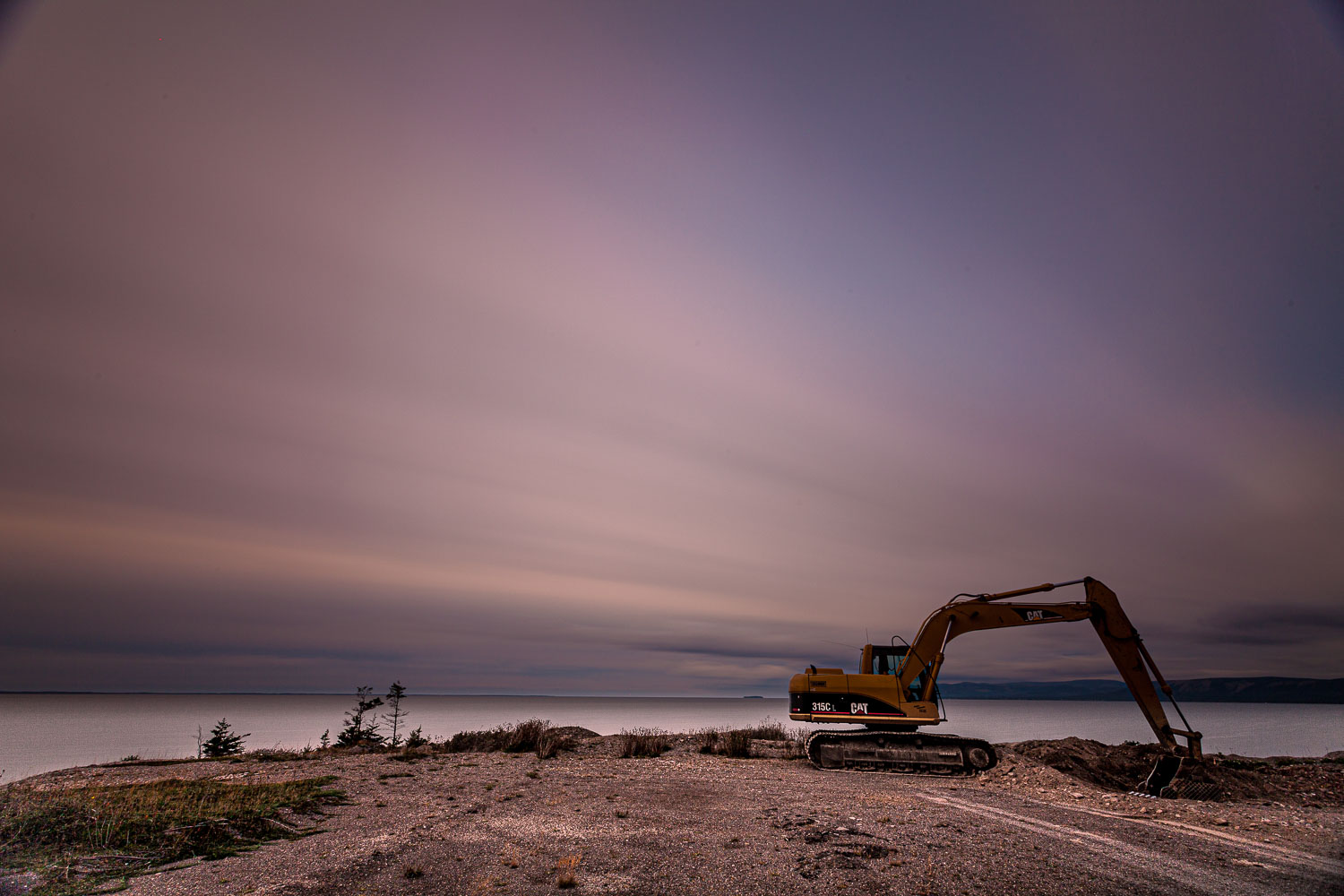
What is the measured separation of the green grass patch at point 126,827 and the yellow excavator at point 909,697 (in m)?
13.8

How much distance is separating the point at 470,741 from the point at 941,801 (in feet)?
52.0

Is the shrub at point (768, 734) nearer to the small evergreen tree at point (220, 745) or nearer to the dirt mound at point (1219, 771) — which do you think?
the dirt mound at point (1219, 771)

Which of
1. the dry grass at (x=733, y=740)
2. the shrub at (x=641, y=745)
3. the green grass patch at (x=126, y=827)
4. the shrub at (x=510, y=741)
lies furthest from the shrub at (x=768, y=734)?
the green grass patch at (x=126, y=827)

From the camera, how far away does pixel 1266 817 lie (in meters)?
13.3

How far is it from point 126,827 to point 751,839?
8.86 metres

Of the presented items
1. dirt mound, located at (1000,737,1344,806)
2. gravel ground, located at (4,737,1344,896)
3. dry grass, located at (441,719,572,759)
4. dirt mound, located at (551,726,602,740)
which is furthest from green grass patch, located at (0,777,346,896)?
dirt mound, located at (1000,737,1344,806)

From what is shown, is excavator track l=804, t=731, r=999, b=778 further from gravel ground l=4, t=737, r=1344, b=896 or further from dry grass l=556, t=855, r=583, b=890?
dry grass l=556, t=855, r=583, b=890

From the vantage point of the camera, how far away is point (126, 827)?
31.4 ft

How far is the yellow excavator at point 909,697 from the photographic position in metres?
19.6

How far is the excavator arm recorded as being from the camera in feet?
57.3

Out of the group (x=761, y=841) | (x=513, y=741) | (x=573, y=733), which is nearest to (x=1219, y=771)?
(x=761, y=841)

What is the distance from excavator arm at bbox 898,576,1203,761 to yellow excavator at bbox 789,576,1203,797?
26 millimetres

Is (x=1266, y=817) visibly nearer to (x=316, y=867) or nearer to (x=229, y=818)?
(x=316, y=867)

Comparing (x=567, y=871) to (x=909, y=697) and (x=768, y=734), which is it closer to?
(x=909, y=697)
